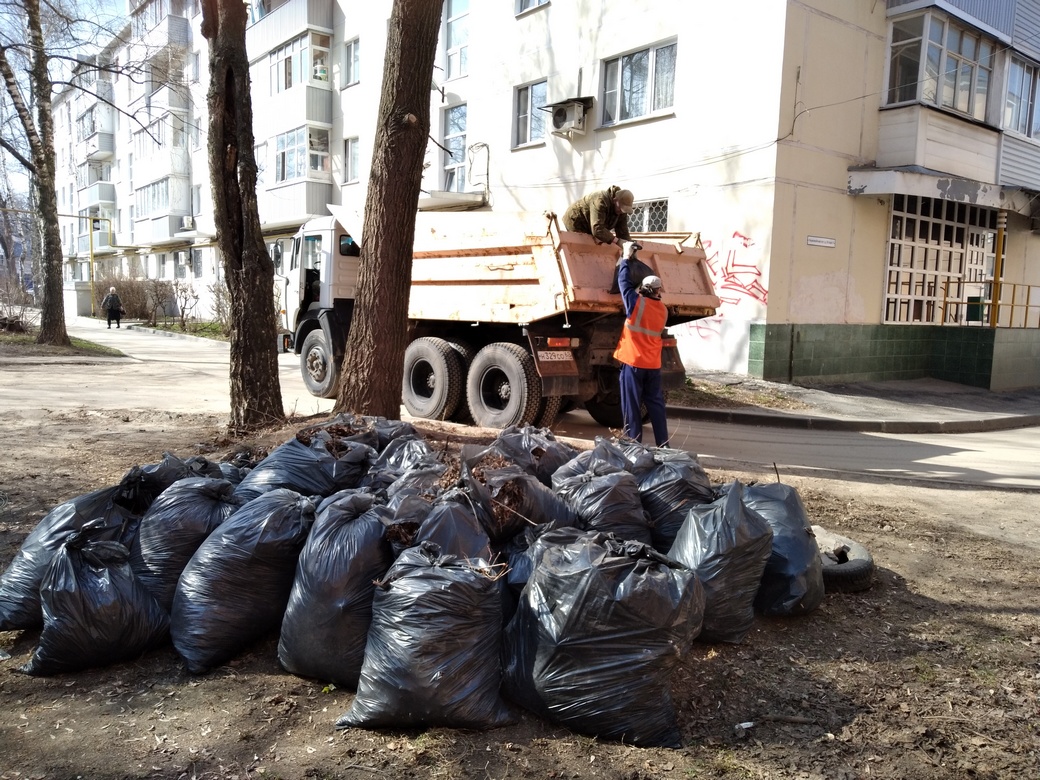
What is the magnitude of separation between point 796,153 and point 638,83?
368 centimetres

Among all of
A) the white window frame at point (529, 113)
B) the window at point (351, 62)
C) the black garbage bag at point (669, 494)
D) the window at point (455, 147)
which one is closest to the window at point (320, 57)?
the window at point (351, 62)

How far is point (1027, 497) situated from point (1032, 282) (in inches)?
544

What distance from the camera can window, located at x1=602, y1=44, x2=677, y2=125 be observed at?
1415cm

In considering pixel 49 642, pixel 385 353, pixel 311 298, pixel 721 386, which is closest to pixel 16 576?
pixel 49 642

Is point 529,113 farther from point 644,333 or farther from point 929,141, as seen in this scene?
point 644,333

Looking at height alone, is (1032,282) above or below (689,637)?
above

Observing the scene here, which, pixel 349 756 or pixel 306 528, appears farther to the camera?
pixel 306 528

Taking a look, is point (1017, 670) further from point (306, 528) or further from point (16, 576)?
point (16, 576)

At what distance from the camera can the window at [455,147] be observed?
19.1 metres

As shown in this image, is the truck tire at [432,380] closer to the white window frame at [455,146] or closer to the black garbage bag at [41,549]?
the black garbage bag at [41,549]

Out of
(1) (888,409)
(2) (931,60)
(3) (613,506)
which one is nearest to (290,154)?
(2) (931,60)

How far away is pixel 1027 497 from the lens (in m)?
6.37

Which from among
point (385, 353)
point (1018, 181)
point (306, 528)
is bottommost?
point (306, 528)

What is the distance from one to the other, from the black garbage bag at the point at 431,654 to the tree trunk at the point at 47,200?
17112 millimetres
